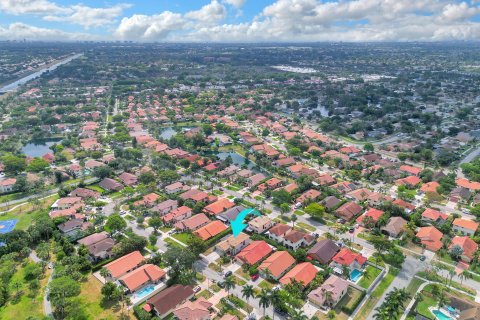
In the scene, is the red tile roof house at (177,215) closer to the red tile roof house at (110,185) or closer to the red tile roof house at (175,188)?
the red tile roof house at (175,188)

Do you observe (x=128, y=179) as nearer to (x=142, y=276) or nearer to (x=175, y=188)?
(x=175, y=188)

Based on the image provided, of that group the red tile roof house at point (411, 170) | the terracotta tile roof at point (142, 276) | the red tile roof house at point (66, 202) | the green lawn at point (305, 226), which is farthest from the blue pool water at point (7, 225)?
the red tile roof house at point (411, 170)

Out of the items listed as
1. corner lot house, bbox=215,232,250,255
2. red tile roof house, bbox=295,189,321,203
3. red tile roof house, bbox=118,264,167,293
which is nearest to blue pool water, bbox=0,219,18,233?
red tile roof house, bbox=118,264,167,293

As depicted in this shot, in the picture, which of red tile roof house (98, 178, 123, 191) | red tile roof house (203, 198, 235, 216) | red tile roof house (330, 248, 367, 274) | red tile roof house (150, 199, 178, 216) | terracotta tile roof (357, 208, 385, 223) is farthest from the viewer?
red tile roof house (98, 178, 123, 191)

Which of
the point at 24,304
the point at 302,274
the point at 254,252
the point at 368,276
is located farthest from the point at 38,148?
the point at 368,276

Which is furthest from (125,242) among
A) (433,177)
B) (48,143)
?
(48,143)

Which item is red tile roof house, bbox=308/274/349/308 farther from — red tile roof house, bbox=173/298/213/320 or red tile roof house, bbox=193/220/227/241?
red tile roof house, bbox=193/220/227/241
